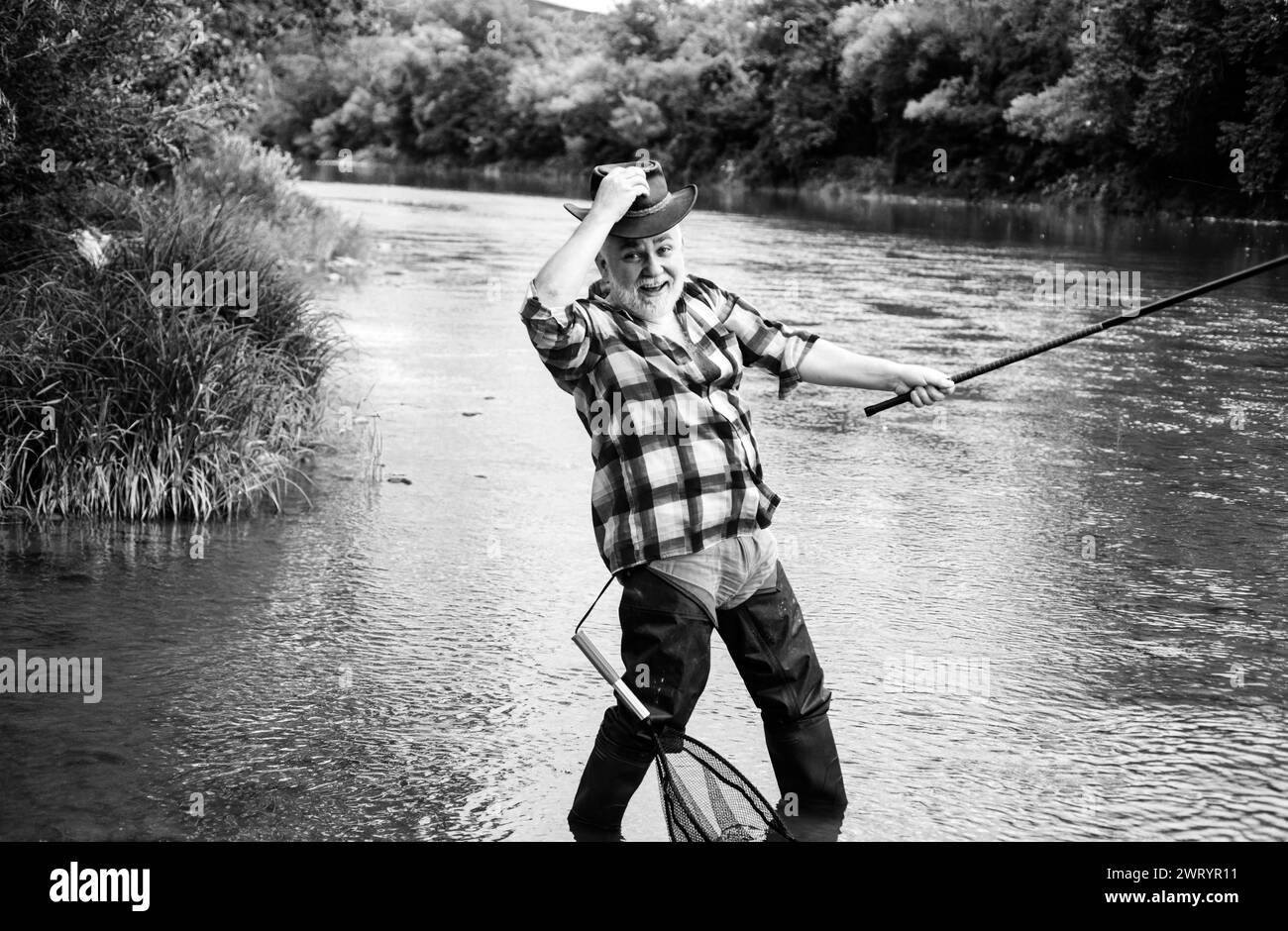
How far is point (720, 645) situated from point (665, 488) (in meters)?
2.39

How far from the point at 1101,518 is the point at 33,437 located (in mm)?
5405

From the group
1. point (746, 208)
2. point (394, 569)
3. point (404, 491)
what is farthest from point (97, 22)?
point (746, 208)

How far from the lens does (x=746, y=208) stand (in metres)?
44.3

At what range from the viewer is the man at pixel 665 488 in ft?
12.7

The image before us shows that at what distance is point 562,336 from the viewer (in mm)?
3795

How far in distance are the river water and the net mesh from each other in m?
0.39

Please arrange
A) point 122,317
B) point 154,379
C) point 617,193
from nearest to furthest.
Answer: point 617,193 < point 154,379 < point 122,317

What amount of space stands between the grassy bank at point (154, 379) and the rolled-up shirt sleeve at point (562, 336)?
428 centimetres

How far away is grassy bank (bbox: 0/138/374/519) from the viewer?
7582 mm

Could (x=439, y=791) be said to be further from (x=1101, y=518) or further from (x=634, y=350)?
(x=1101, y=518)

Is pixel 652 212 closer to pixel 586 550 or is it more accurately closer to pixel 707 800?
pixel 707 800

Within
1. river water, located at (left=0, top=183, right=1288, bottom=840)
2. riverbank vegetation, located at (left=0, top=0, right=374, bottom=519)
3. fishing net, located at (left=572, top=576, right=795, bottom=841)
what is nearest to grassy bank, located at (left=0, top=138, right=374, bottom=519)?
riverbank vegetation, located at (left=0, top=0, right=374, bottom=519)

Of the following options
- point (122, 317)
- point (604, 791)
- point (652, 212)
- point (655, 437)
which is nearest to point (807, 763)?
point (604, 791)

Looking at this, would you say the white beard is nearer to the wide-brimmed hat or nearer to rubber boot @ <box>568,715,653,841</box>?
the wide-brimmed hat
